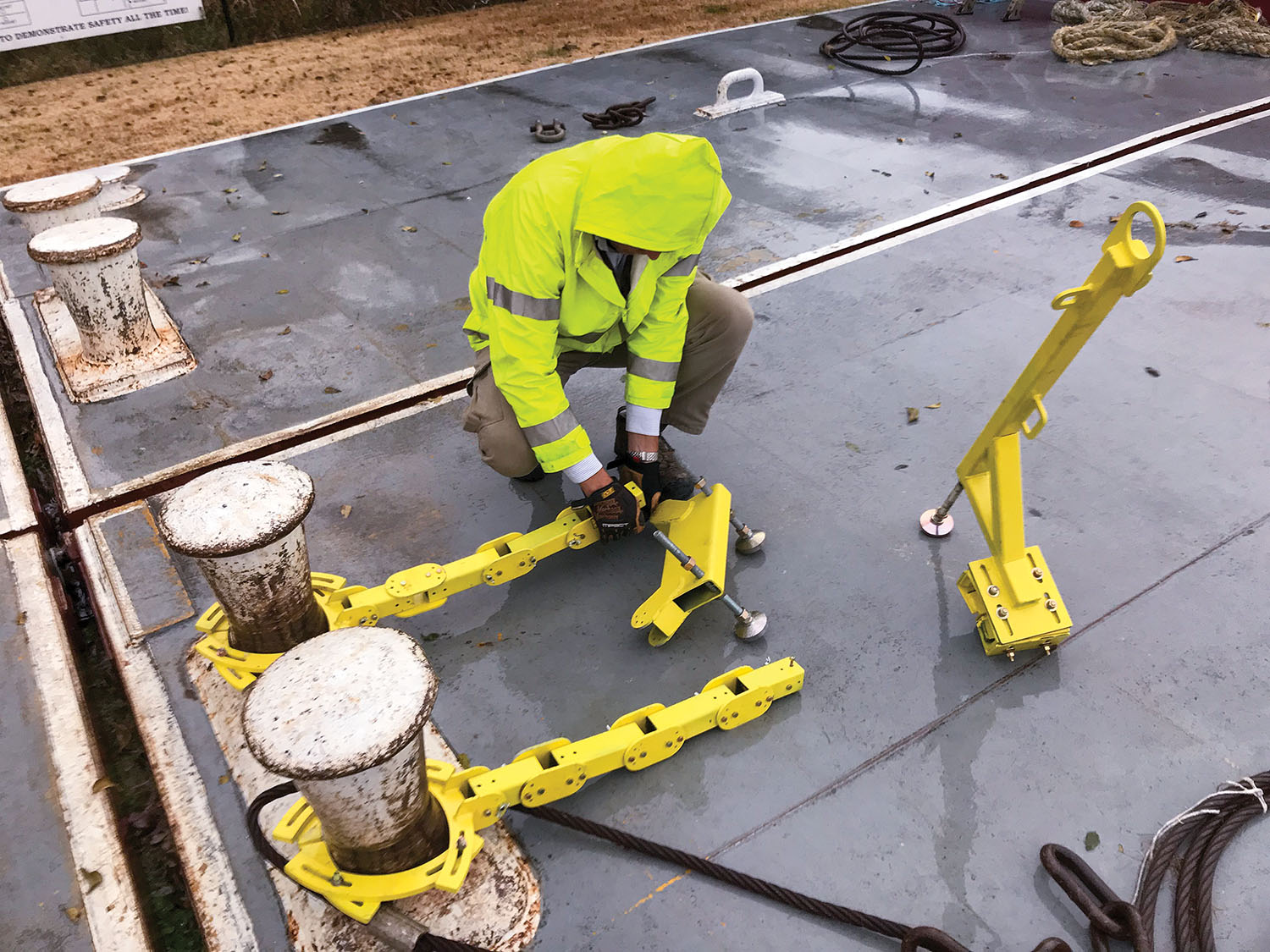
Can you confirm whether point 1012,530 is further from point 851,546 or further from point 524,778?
point 524,778

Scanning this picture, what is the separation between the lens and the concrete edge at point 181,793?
2133 mm

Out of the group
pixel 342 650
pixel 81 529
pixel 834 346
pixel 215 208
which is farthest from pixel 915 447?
pixel 215 208

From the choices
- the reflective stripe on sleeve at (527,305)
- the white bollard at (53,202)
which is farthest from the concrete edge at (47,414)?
the reflective stripe on sleeve at (527,305)

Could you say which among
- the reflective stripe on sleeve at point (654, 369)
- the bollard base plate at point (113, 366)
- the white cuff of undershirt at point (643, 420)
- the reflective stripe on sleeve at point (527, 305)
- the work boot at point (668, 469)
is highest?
the reflective stripe on sleeve at point (527, 305)

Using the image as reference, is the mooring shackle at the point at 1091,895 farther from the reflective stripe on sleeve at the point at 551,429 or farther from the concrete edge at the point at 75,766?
the concrete edge at the point at 75,766

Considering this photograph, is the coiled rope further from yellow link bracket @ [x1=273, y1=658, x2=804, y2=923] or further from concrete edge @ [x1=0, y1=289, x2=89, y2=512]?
concrete edge @ [x1=0, y1=289, x2=89, y2=512]

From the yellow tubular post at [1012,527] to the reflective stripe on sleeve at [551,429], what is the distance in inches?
50.2

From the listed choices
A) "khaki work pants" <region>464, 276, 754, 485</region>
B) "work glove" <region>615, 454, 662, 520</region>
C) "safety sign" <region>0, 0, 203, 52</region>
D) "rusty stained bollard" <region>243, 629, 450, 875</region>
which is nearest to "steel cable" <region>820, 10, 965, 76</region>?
"khaki work pants" <region>464, 276, 754, 485</region>

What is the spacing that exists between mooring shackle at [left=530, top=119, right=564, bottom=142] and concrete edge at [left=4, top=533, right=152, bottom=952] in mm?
4759

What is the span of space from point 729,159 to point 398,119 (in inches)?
119

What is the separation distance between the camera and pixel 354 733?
5.53 ft

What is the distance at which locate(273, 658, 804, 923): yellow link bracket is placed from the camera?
2.00m

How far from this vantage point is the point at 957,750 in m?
2.48

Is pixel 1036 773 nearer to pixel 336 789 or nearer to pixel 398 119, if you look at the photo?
pixel 336 789
